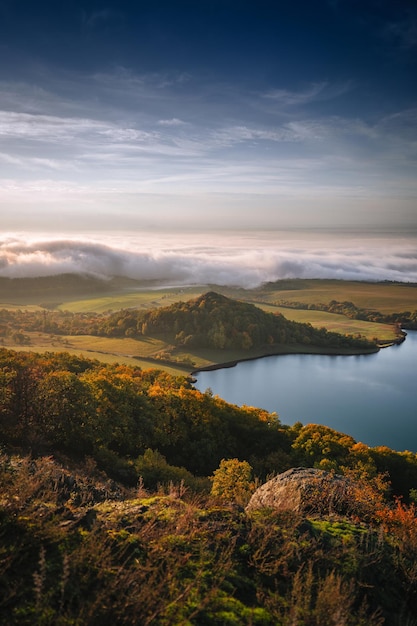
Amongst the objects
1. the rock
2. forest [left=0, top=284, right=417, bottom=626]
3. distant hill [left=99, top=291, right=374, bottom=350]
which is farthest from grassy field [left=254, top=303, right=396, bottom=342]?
the rock

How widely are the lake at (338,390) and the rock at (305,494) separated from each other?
4531 centimetres

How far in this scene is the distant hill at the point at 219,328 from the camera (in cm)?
11212

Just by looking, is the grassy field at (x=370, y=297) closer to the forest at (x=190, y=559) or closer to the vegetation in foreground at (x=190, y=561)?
the forest at (x=190, y=559)

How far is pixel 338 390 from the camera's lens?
78938 mm

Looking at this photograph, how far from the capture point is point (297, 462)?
1192 inches

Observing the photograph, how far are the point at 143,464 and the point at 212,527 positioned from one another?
15.2m

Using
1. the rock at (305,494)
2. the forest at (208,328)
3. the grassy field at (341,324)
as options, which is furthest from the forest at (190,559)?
the grassy field at (341,324)

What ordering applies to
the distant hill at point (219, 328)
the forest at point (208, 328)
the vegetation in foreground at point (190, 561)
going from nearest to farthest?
1. the vegetation in foreground at point (190, 561)
2. the distant hill at point (219, 328)
3. the forest at point (208, 328)

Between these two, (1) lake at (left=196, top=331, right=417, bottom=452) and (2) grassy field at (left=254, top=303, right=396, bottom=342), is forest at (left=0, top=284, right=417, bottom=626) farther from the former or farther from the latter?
(2) grassy field at (left=254, top=303, right=396, bottom=342)

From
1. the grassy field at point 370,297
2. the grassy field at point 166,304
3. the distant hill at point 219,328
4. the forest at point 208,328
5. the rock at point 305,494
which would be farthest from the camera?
the grassy field at point 370,297

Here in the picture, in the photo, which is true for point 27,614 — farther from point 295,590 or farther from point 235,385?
point 235,385

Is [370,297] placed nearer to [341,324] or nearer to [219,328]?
[341,324]

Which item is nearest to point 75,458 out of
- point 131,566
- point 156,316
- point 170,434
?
point 170,434

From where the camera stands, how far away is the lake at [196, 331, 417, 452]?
60.7 meters
